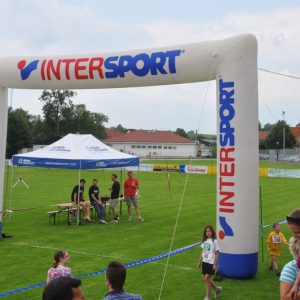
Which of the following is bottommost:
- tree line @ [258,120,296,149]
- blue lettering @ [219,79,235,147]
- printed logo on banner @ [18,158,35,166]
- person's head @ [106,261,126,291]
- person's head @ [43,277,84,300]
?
person's head @ [106,261,126,291]

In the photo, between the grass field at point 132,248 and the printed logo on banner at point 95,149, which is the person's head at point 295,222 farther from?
the printed logo on banner at point 95,149

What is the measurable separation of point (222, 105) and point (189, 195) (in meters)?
15.6

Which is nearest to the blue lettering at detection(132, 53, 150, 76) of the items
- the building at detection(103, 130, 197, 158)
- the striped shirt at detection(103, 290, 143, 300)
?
the striped shirt at detection(103, 290, 143, 300)

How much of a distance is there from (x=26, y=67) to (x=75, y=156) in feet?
15.1

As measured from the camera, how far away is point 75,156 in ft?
49.0

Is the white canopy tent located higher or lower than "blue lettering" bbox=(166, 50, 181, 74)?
lower

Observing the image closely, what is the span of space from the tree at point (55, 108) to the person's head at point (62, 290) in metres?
86.3

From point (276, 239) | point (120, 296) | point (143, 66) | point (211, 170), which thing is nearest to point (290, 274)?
point (120, 296)

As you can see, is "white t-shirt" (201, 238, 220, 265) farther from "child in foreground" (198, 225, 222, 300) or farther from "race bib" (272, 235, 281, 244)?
"race bib" (272, 235, 281, 244)

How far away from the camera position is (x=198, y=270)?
9156mm

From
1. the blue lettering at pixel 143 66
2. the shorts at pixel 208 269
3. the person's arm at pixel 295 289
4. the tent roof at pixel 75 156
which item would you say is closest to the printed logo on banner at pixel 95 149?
the tent roof at pixel 75 156

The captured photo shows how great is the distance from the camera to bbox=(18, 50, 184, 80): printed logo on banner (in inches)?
363

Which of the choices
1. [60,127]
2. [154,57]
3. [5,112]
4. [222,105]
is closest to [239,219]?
[222,105]

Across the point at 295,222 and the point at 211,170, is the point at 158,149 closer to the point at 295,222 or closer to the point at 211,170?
the point at 211,170
